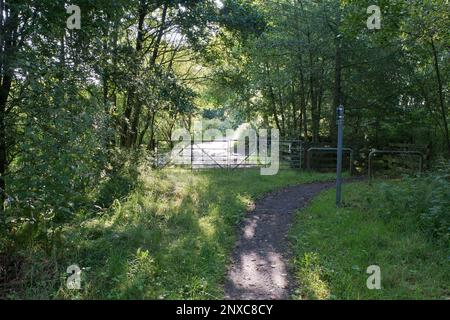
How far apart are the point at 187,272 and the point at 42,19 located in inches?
188

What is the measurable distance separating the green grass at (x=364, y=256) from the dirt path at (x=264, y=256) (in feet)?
0.66

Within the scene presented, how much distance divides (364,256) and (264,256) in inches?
54.3

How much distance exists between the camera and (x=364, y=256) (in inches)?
193

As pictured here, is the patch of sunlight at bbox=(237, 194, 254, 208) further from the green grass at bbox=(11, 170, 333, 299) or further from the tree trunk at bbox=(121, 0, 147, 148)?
the tree trunk at bbox=(121, 0, 147, 148)

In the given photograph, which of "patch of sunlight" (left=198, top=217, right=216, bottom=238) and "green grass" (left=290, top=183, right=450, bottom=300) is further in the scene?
"patch of sunlight" (left=198, top=217, right=216, bottom=238)

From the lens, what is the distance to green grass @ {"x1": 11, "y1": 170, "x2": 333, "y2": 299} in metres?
3.99

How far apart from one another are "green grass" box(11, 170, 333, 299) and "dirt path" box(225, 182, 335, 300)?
0.19 m

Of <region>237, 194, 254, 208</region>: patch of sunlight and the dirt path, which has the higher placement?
<region>237, 194, 254, 208</region>: patch of sunlight

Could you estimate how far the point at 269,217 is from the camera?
7.33 metres

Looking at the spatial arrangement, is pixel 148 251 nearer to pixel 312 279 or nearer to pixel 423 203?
pixel 312 279

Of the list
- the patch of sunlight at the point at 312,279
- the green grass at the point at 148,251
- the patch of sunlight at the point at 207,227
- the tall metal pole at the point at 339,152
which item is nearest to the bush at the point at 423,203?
the tall metal pole at the point at 339,152

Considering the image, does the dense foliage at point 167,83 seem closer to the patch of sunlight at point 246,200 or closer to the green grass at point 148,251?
the green grass at point 148,251

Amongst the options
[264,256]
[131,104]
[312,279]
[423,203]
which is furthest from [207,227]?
[131,104]

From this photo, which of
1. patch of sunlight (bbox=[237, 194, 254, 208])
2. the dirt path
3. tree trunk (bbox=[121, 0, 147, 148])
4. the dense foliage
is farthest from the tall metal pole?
tree trunk (bbox=[121, 0, 147, 148])
